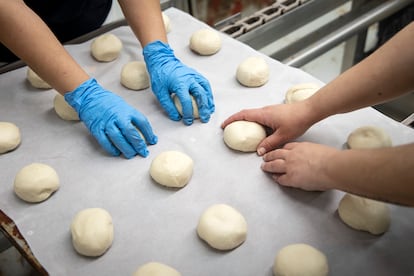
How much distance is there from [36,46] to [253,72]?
0.72m

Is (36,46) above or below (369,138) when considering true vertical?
above

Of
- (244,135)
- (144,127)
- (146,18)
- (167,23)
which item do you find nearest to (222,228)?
(244,135)

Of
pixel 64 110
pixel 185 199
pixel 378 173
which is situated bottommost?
pixel 185 199

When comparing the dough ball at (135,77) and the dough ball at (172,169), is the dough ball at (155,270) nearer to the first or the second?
the dough ball at (172,169)

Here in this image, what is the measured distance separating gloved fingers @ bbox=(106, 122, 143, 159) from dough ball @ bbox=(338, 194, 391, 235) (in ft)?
2.09

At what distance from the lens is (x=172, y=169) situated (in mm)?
1173

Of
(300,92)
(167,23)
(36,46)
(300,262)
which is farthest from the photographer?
(167,23)

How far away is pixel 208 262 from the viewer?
105cm

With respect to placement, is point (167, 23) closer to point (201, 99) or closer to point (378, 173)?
point (201, 99)

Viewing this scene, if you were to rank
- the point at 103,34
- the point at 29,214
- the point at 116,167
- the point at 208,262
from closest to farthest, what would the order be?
1. the point at 208,262
2. the point at 29,214
3. the point at 116,167
4. the point at 103,34

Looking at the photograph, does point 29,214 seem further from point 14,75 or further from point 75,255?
point 14,75

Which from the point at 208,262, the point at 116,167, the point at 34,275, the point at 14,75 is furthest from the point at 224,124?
the point at 34,275

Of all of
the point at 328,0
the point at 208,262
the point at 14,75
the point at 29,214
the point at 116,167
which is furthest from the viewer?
the point at 328,0

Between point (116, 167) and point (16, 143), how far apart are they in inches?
13.4
